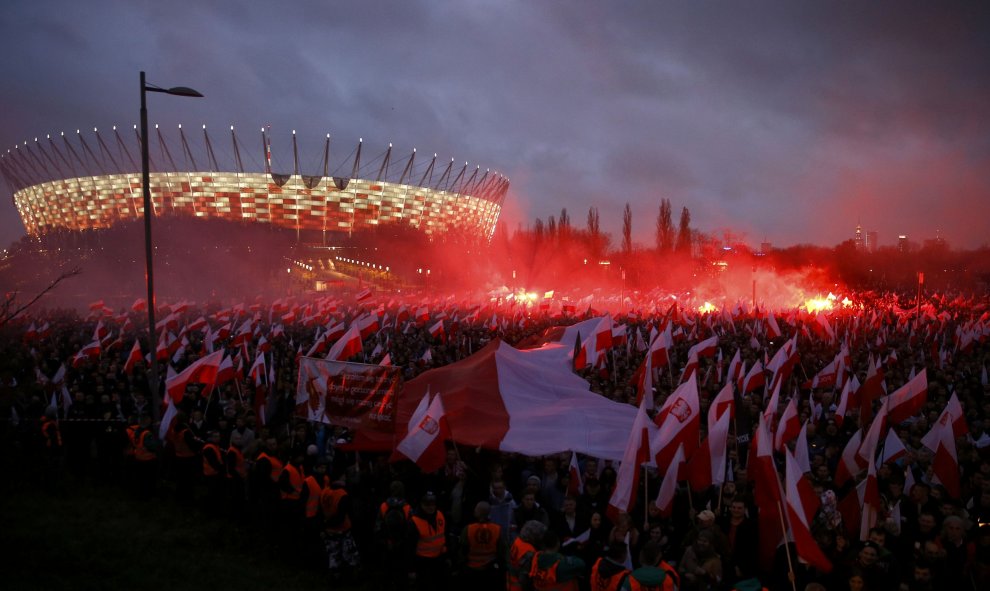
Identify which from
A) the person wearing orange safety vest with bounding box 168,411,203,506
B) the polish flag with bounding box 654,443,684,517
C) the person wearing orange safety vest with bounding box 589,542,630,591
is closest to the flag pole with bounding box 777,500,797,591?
the polish flag with bounding box 654,443,684,517

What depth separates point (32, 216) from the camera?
3851 inches

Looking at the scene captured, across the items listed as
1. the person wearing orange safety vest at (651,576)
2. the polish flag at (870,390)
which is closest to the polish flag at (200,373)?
the person wearing orange safety vest at (651,576)

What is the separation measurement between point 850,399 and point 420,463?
22.3 feet

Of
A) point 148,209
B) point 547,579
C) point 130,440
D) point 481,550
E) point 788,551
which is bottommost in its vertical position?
point 130,440

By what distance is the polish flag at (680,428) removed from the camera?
7078 millimetres

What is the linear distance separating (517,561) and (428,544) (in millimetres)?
1110

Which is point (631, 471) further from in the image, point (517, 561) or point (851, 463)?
point (851, 463)

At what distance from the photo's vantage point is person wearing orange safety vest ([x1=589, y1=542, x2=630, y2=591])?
4527mm

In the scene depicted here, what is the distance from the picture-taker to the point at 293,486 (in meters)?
7.20

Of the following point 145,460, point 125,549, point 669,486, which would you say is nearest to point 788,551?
point 669,486

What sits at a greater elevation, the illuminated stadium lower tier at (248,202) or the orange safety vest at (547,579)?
the illuminated stadium lower tier at (248,202)

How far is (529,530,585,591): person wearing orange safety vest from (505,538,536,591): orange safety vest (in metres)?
0.13

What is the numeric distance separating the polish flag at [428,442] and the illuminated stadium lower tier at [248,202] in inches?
3204

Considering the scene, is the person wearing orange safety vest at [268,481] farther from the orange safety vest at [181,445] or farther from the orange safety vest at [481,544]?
the orange safety vest at [481,544]
